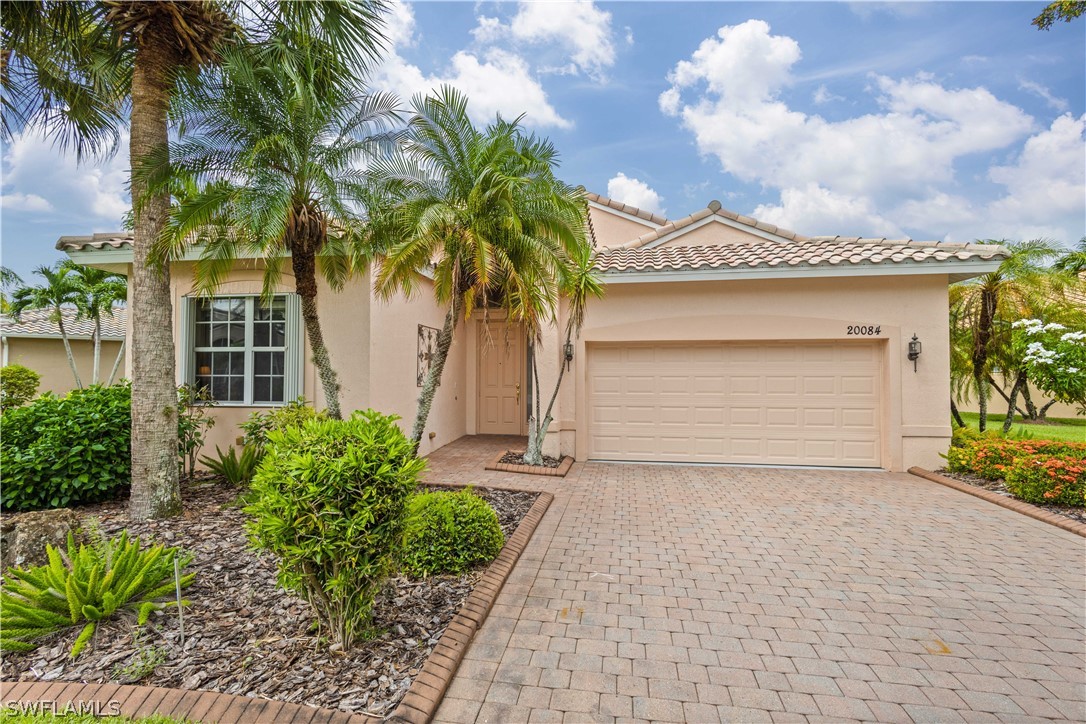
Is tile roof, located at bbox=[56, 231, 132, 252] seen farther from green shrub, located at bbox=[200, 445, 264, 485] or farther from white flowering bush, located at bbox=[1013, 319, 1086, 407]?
white flowering bush, located at bbox=[1013, 319, 1086, 407]

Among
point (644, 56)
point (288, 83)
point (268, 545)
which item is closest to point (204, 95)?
point (288, 83)

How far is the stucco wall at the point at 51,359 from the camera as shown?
723 inches

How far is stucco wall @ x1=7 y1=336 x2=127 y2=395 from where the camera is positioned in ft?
60.3

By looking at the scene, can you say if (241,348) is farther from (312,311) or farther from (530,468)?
(530,468)

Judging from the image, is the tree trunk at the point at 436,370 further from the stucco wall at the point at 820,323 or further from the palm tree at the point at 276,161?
the stucco wall at the point at 820,323

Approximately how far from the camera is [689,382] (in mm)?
9438

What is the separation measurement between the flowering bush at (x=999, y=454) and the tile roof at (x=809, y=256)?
318 centimetres

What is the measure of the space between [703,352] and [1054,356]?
5.97m

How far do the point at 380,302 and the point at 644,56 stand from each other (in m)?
7.78

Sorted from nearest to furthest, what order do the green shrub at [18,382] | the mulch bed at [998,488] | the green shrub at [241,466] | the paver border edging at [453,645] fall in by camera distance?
the paver border edging at [453,645], the mulch bed at [998,488], the green shrub at [241,466], the green shrub at [18,382]

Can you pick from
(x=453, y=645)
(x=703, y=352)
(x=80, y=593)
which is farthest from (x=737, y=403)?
(x=80, y=593)

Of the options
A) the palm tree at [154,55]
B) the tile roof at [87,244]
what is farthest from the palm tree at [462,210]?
the tile roof at [87,244]

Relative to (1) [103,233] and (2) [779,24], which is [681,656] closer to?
(2) [779,24]

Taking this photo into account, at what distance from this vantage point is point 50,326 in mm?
18391
